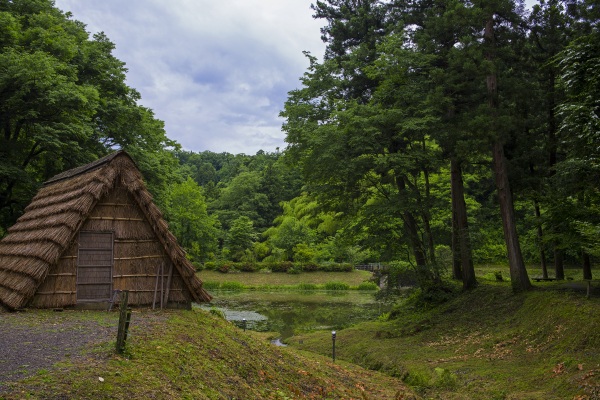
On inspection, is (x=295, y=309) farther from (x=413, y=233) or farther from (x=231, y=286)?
(x=231, y=286)

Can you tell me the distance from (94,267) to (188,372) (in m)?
5.75

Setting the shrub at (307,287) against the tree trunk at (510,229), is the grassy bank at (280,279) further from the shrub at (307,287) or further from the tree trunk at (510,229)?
the tree trunk at (510,229)

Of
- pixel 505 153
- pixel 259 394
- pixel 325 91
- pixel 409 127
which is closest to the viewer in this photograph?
pixel 259 394

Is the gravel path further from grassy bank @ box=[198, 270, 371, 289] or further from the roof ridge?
grassy bank @ box=[198, 270, 371, 289]

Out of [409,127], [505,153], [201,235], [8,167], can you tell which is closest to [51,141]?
[8,167]

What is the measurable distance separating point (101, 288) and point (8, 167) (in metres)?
8.09

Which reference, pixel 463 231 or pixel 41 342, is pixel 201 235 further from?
pixel 41 342

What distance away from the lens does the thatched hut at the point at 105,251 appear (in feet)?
36.1

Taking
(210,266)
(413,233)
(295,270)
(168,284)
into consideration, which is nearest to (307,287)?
(295,270)

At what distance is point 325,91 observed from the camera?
2106 centimetres

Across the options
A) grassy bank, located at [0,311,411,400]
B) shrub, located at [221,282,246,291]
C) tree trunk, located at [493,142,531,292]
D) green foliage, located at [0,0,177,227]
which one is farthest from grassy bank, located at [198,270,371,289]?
grassy bank, located at [0,311,411,400]

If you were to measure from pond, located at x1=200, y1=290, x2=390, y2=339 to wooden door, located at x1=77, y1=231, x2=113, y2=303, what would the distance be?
27.2 feet

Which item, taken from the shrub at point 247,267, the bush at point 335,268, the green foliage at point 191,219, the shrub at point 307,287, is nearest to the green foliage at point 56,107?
the green foliage at point 191,219

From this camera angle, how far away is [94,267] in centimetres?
1142
